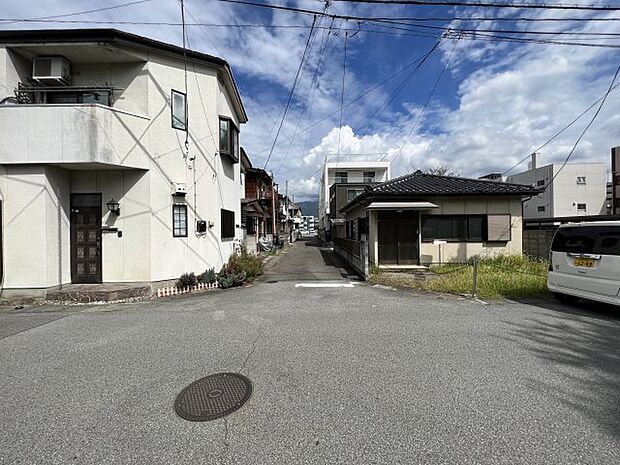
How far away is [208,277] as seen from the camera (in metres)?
9.20

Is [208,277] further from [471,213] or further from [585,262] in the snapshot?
[471,213]

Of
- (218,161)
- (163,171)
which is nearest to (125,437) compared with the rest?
(163,171)

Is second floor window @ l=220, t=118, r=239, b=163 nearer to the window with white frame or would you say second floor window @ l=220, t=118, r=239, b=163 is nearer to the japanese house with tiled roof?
the window with white frame

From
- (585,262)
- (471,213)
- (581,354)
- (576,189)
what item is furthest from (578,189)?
(581,354)

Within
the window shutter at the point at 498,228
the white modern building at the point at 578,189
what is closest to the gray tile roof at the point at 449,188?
the window shutter at the point at 498,228

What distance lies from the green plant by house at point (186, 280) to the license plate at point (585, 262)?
31.5ft

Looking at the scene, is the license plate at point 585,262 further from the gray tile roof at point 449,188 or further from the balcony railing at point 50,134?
the balcony railing at point 50,134

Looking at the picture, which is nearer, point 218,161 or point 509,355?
point 509,355

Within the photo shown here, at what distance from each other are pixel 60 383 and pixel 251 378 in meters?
2.20

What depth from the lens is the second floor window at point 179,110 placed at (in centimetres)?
886

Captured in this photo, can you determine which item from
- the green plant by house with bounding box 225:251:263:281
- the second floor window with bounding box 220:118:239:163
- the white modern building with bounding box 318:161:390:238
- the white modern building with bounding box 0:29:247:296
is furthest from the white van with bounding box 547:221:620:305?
the white modern building with bounding box 318:161:390:238

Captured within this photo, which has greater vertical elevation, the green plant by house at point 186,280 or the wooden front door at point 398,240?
the wooden front door at point 398,240

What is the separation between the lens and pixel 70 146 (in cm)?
741

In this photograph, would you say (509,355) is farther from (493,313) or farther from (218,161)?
(218,161)
